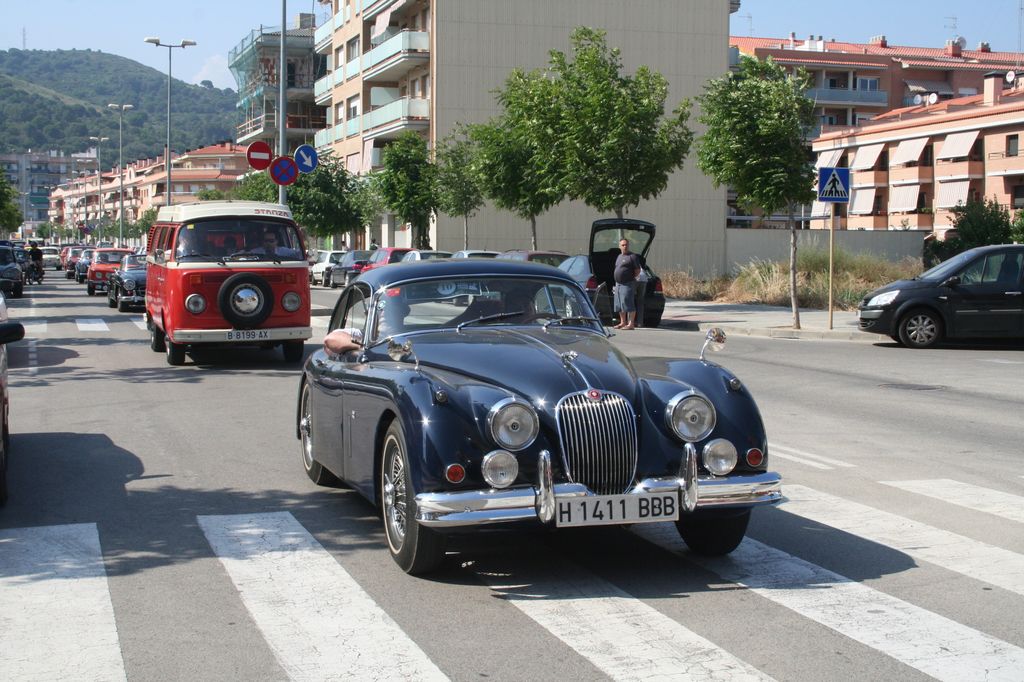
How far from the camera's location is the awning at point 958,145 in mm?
61656

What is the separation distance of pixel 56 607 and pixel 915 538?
4.58 meters

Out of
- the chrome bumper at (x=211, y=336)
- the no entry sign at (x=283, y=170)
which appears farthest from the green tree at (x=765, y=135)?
the chrome bumper at (x=211, y=336)

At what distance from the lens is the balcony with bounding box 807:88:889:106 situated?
284 ft

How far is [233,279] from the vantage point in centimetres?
1594

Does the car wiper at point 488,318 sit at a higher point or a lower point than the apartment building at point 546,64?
lower

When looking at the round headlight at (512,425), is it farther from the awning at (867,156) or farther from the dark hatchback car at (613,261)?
the awning at (867,156)

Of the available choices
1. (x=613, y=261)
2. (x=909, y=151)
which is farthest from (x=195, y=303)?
(x=909, y=151)

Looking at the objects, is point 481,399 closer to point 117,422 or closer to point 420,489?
point 420,489

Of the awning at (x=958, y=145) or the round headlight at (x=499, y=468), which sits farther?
the awning at (x=958, y=145)

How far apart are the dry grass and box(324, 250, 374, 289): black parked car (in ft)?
50.6

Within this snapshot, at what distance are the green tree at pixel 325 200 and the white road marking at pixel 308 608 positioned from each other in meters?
47.7

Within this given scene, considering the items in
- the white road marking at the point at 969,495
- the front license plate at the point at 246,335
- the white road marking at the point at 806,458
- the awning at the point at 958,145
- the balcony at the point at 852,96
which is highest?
the balcony at the point at 852,96

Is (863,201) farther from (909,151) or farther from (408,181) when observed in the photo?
(408,181)

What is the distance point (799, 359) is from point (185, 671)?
1454cm
